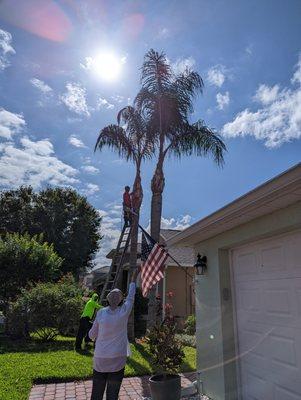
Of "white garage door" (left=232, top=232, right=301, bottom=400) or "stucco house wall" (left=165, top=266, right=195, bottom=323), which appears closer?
"white garage door" (left=232, top=232, right=301, bottom=400)

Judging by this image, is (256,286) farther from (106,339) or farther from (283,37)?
(283,37)

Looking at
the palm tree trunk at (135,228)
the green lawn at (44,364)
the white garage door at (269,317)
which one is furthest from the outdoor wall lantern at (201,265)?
the palm tree trunk at (135,228)

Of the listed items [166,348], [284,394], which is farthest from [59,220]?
[284,394]

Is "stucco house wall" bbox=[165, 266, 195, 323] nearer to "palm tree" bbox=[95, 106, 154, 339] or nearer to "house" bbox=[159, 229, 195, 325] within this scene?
"house" bbox=[159, 229, 195, 325]

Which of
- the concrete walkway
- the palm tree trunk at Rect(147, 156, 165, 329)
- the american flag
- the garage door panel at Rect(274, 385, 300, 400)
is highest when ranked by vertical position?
the palm tree trunk at Rect(147, 156, 165, 329)

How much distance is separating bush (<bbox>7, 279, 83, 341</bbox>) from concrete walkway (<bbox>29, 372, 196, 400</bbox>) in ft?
16.8

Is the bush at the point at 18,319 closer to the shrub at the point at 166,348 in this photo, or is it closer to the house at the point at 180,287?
the house at the point at 180,287

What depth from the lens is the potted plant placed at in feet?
19.3

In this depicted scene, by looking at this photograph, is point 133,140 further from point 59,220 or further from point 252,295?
point 59,220

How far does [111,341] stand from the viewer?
4797 millimetres

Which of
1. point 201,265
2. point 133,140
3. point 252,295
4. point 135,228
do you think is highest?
point 133,140

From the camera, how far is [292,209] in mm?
4703

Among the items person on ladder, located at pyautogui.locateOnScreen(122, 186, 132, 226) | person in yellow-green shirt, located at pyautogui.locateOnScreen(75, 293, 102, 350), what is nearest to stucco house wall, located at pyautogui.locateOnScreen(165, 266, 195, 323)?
person on ladder, located at pyautogui.locateOnScreen(122, 186, 132, 226)

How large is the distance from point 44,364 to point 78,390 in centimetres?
205
